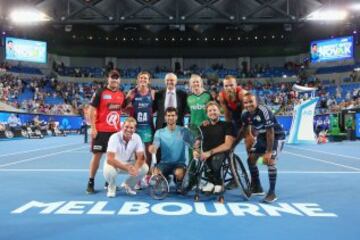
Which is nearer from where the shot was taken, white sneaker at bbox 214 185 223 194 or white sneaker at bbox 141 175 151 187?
white sneaker at bbox 214 185 223 194

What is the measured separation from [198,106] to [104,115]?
1423 millimetres

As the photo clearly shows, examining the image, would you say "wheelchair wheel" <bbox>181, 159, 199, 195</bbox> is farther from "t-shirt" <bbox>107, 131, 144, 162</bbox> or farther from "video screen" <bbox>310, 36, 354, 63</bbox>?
"video screen" <bbox>310, 36, 354, 63</bbox>

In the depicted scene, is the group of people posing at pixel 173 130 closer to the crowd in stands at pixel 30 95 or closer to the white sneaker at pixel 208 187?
the white sneaker at pixel 208 187

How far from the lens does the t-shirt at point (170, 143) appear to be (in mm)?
5590

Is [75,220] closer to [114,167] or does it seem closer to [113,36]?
[114,167]

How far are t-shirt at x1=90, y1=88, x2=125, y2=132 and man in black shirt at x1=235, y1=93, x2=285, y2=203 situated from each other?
1.87 metres

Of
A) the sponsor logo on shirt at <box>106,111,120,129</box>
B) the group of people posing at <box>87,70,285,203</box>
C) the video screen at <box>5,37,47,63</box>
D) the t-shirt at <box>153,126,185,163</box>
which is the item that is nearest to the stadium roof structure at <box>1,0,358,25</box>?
the video screen at <box>5,37,47,63</box>

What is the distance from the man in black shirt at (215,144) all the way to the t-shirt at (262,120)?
10.6 inches

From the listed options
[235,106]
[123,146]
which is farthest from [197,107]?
[123,146]

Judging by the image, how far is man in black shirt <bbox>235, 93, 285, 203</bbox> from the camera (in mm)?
5039

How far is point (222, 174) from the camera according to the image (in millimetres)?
5262

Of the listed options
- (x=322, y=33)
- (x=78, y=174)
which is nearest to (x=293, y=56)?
(x=322, y=33)

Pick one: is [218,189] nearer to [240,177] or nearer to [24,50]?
[240,177]

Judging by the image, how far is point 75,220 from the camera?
396 centimetres
